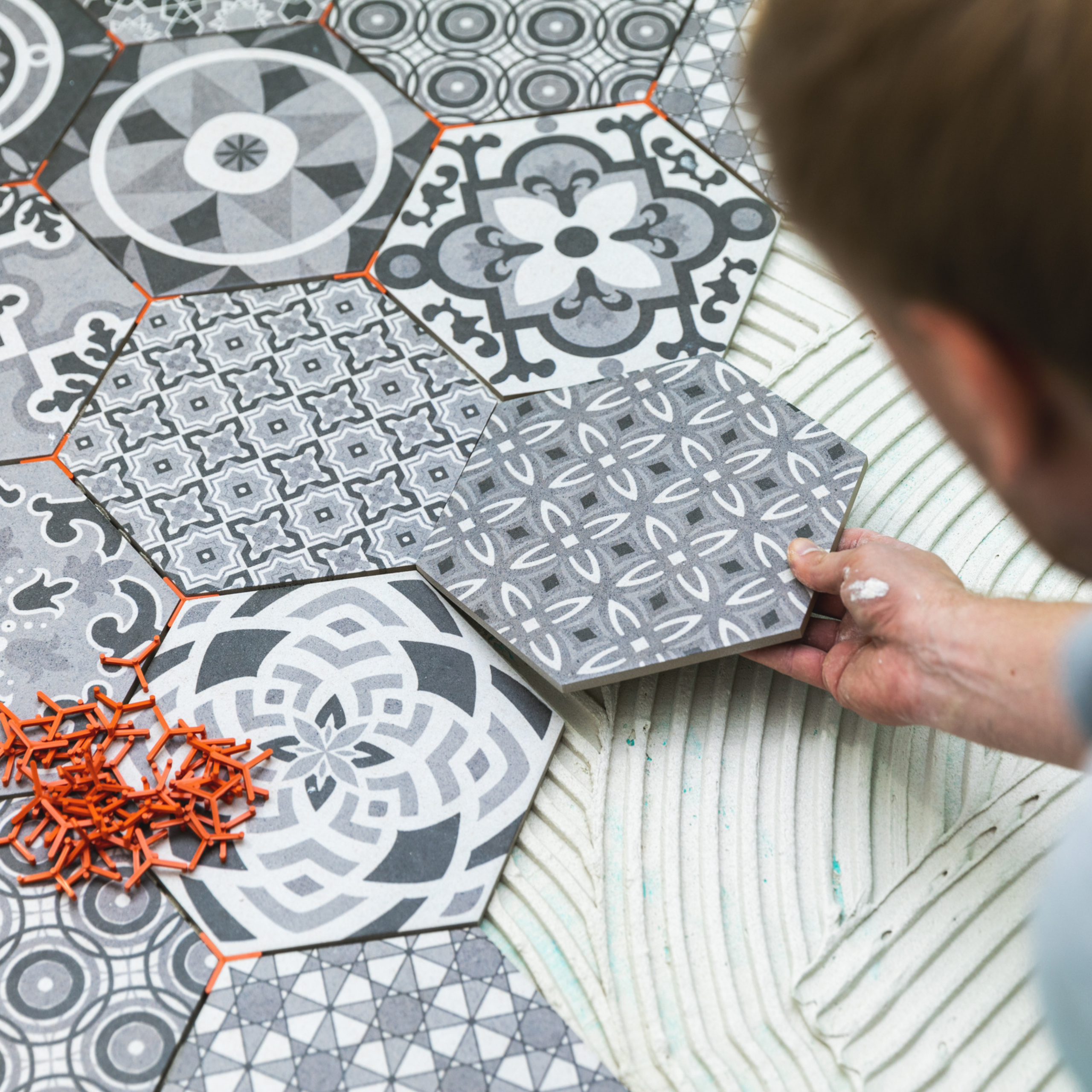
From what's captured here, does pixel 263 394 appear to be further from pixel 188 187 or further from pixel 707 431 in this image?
pixel 707 431

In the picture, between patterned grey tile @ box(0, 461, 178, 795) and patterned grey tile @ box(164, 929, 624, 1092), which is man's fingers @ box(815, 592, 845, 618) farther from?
patterned grey tile @ box(0, 461, 178, 795)

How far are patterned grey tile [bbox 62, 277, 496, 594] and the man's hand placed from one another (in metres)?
0.36

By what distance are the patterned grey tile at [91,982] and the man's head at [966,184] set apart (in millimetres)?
728

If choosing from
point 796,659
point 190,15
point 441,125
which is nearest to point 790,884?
point 796,659

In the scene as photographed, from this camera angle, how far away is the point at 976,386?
370 mm

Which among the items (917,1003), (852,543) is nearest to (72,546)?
(852,543)

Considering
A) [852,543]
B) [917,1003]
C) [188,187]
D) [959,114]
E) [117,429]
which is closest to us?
[959,114]

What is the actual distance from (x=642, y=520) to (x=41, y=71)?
0.91 m

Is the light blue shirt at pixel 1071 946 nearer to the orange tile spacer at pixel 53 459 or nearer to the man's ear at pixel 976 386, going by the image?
the man's ear at pixel 976 386

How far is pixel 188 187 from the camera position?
3.99ft

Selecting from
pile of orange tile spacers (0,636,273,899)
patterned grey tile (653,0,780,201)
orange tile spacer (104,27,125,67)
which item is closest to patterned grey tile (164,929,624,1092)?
pile of orange tile spacers (0,636,273,899)

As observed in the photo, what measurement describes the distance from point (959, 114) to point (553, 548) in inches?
26.7

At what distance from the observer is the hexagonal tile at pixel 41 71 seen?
1252 mm

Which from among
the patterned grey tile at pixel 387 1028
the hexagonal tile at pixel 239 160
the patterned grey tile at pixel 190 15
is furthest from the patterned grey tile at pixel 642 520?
the patterned grey tile at pixel 190 15
